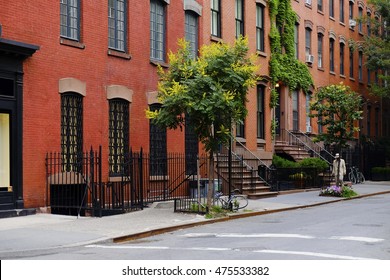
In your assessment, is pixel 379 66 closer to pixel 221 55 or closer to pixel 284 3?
pixel 284 3

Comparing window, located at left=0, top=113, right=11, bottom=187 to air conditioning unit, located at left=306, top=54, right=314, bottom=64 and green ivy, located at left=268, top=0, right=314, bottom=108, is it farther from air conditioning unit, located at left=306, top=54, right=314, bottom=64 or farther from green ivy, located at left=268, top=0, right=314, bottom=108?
air conditioning unit, located at left=306, top=54, right=314, bottom=64

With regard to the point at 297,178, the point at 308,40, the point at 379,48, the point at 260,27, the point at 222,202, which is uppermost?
the point at 379,48

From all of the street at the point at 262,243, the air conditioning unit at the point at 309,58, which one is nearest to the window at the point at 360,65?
the air conditioning unit at the point at 309,58

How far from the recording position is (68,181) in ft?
59.3

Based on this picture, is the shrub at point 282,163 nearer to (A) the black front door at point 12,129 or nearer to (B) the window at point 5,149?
(A) the black front door at point 12,129

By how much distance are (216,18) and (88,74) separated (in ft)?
28.1

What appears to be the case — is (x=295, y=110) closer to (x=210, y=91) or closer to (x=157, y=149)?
(x=157, y=149)

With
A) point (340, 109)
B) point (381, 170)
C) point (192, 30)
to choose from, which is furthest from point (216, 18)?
point (381, 170)

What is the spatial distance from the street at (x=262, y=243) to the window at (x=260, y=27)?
44.4ft

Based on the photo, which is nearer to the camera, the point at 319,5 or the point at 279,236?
the point at 279,236

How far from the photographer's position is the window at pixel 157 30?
22.4 m

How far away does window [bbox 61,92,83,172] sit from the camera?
18.5m

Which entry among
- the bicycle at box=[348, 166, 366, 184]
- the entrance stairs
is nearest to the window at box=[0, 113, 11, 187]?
the entrance stairs

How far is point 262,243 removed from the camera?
12.1 metres
